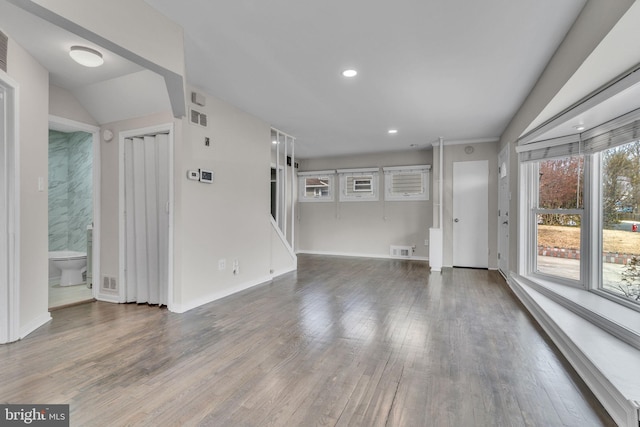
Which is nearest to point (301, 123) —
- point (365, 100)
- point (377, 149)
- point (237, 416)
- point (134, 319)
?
point (365, 100)

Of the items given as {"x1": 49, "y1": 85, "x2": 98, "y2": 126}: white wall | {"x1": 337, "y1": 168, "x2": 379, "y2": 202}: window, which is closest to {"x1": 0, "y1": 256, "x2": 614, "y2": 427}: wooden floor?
{"x1": 49, "y1": 85, "x2": 98, "y2": 126}: white wall

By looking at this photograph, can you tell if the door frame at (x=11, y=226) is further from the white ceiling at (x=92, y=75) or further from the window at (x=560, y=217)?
the window at (x=560, y=217)

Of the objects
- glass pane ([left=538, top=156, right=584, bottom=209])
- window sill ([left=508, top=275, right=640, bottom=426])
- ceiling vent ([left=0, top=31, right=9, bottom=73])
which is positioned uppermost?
ceiling vent ([left=0, top=31, right=9, bottom=73])

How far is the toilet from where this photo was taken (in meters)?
4.02

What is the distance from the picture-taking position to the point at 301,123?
468cm

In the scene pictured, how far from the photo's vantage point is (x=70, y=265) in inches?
161

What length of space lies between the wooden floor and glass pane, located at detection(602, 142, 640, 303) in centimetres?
80

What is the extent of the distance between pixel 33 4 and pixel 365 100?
2.98 meters

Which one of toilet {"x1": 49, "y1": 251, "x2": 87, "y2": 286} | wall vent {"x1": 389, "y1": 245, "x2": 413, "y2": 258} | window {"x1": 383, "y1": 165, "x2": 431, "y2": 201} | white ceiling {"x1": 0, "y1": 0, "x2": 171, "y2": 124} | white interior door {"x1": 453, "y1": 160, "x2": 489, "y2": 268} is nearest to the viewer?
white ceiling {"x1": 0, "y1": 0, "x2": 171, "y2": 124}

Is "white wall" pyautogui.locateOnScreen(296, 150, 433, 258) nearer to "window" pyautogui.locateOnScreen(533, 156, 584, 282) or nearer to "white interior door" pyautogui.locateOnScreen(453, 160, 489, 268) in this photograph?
"white interior door" pyautogui.locateOnScreen(453, 160, 489, 268)

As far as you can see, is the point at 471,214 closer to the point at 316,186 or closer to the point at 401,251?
the point at 401,251

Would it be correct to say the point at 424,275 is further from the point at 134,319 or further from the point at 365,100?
the point at 134,319

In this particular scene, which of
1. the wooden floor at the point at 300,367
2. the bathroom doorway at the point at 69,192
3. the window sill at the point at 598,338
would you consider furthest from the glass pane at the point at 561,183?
the bathroom doorway at the point at 69,192

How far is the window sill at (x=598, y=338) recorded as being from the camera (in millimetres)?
1553
